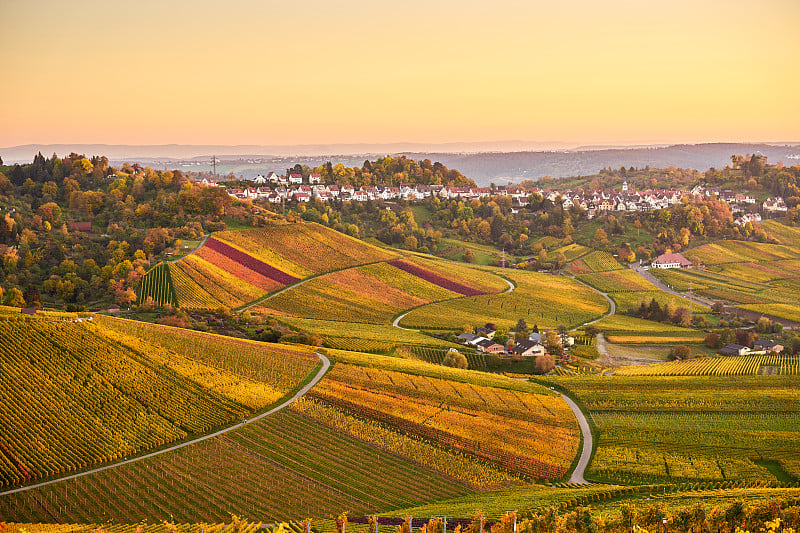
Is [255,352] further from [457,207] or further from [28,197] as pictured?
[457,207]

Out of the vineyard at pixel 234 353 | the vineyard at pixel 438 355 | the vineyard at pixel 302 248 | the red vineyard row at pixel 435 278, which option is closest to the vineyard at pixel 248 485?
the vineyard at pixel 234 353

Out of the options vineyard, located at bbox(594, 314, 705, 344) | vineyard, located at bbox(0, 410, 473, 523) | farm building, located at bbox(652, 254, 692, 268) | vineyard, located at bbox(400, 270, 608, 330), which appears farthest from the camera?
farm building, located at bbox(652, 254, 692, 268)

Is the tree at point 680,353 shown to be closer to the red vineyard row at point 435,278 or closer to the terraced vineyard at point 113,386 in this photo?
the red vineyard row at point 435,278

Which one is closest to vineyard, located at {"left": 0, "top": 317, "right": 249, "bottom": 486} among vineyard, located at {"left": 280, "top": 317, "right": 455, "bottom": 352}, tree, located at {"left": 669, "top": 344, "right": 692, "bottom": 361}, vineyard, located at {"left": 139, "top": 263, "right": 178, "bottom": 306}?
vineyard, located at {"left": 139, "top": 263, "right": 178, "bottom": 306}

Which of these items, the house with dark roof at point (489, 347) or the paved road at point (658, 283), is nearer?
the house with dark roof at point (489, 347)

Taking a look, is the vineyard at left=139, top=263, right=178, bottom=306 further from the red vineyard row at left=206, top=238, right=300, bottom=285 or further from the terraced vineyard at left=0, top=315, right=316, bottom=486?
the terraced vineyard at left=0, top=315, right=316, bottom=486

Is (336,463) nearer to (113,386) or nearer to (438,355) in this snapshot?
(113,386)

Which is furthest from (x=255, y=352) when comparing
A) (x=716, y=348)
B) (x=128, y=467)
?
(x=716, y=348)
